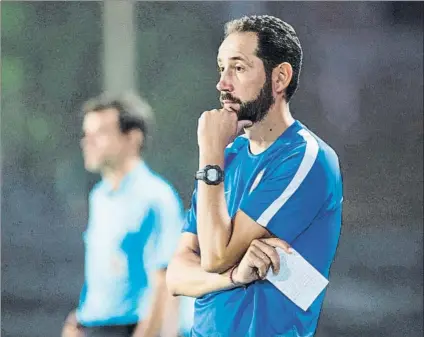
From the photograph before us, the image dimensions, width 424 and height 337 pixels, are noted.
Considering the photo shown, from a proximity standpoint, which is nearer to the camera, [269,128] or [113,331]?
[269,128]

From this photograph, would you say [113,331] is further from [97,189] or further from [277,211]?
[277,211]

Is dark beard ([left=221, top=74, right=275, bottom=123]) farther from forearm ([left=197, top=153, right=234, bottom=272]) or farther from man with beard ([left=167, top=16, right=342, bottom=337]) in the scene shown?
forearm ([left=197, top=153, right=234, bottom=272])

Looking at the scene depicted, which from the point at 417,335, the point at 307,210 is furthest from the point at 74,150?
the point at 417,335

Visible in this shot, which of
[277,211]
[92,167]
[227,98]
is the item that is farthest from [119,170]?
[277,211]

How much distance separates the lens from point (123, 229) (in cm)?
227

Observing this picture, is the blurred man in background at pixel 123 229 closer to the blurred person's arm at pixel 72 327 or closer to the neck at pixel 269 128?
the blurred person's arm at pixel 72 327

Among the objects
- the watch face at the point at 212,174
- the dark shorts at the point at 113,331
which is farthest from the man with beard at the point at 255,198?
the dark shorts at the point at 113,331

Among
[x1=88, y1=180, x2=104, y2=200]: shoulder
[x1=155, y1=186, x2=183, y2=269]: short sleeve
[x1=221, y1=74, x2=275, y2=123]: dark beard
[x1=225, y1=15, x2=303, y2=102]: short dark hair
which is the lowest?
[x1=155, y1=186, x2=183, y2=269]: short sleeve

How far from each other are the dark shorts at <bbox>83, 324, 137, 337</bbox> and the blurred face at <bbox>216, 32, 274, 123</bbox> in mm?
707

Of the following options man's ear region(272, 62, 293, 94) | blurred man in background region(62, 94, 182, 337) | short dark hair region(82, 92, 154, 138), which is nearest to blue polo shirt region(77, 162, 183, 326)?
blurred man in background region(62, 94, 182, 337)

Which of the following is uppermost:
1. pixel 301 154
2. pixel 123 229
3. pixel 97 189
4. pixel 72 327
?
pixel 301 154

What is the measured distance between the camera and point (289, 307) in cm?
208

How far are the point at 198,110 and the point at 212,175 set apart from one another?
0.29m

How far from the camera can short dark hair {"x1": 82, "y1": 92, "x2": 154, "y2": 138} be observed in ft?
7.45
